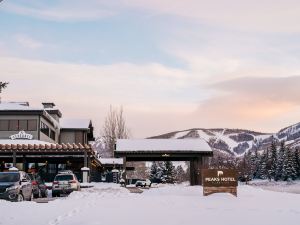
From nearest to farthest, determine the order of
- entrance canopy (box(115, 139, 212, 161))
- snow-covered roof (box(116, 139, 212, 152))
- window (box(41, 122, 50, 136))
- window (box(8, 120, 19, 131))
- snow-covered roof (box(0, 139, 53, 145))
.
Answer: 1. snow-covered roof (box(0, 139, 53, 145))
2. window (box(8, 120, 19, 131))
3. entrance canopy (box(115, 139, 212, 161))
4. snow-covered roof (box(116, 139, 212, 152))
5. window (box(41, 122, 50, 136))

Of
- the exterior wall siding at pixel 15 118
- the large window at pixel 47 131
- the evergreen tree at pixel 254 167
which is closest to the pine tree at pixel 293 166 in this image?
the evergreen tree at pixel 254 167

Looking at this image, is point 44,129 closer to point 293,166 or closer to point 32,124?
point 32,124

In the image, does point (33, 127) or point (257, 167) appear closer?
point (33, 127)

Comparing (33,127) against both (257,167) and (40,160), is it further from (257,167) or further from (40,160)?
(257,167)

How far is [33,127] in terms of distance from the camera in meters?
49.8

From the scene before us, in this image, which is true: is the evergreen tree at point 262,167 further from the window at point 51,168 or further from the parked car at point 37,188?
the parked car at point 37,188

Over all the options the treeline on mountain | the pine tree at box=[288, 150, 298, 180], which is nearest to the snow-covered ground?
the pine tree at box=[288, 150, 298, 180]

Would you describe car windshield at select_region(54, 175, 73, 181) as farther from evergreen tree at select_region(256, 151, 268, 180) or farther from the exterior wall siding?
evergreen tree at select_region(256, 151, 268, 180)

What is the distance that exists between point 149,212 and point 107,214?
146 cm

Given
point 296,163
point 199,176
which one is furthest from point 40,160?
point 296,163

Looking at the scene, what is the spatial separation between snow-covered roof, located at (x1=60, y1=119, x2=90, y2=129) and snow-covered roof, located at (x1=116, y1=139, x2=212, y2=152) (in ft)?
35.5

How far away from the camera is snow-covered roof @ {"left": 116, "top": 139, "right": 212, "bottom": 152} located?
50531mm

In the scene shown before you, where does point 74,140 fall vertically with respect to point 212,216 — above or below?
above

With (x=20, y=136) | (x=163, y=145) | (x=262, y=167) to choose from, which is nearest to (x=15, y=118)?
(x=20, y=136)
